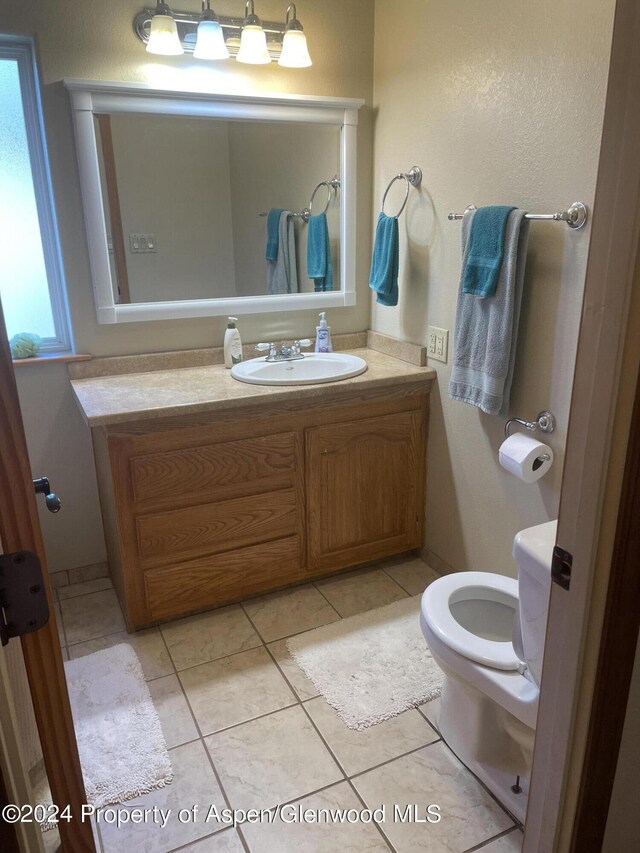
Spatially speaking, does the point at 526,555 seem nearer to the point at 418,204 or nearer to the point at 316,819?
the point at 316,819

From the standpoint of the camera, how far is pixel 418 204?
2.39 metres

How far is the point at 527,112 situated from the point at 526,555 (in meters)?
1.31

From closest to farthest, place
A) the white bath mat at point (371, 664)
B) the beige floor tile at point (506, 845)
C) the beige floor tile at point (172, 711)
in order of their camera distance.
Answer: the beige floor tile at point (506, 845) → the beige floor tile at point (172, 711) → the white bath mat at point (371, 664)

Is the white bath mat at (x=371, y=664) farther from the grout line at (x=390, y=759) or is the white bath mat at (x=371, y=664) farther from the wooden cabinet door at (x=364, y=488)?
the wooden cabinet door at (x=364, y=488)

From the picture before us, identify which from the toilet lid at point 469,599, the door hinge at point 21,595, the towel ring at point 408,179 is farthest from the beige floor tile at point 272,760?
the towel ring at point 408,179

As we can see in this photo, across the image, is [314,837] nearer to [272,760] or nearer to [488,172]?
[272,760]

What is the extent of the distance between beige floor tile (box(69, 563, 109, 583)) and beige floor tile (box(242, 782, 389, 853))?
1.36 meters

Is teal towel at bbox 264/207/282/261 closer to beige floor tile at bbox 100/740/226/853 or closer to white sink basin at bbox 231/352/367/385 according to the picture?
white sink basin at bbox 231/352/367/385

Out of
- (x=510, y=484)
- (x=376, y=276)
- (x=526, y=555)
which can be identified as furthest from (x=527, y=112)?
(x=526, y=555)

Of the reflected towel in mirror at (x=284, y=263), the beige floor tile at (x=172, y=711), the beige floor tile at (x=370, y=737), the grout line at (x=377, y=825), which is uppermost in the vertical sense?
the reflected towel in mirror at (x=284, y=263)

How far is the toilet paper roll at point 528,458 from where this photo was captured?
186 centimetres

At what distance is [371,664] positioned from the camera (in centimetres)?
208

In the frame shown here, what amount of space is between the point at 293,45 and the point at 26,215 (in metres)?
1.15

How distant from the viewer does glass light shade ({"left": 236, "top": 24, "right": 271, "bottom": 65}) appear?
7.19ft
